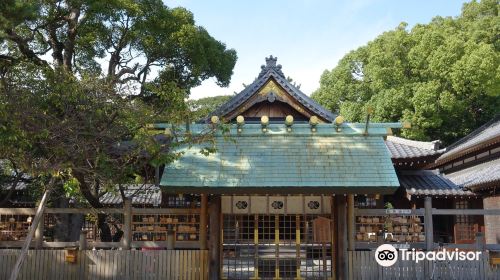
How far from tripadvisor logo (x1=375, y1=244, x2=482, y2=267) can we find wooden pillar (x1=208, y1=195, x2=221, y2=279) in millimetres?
4089

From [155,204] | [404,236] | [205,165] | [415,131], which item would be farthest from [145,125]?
[415,131]

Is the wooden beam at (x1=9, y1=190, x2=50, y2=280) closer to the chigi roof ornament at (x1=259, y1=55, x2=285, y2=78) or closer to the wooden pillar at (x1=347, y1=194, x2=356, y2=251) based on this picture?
the wooden pillar at (x1=347, y1=194, x2=356, y2=251)

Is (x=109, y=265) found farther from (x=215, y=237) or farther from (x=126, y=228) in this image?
(x=215, y=237)

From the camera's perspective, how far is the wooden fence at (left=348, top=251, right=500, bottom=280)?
12398 millimetres

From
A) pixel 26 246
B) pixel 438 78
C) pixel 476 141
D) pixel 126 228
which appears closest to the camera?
pixel 26 246

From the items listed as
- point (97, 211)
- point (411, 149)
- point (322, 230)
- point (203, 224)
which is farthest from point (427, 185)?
point (97, 211)

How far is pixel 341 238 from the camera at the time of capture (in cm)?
1261

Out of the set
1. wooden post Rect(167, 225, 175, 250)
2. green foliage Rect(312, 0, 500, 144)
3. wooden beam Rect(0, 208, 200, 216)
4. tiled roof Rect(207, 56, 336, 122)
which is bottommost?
wooden post Rect(167, 225, 175, 250)

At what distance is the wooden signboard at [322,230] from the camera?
42.9ft

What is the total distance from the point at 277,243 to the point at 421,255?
3.72 meters

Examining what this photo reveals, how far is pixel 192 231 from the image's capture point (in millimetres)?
13008

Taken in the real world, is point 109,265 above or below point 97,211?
below

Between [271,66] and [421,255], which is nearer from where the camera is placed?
[421,255]

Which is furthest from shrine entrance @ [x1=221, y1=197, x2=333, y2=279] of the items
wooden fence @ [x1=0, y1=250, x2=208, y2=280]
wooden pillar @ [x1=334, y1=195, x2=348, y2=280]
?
wooden fence @ [x1=0, y1=250, x2=208, y2=280]
